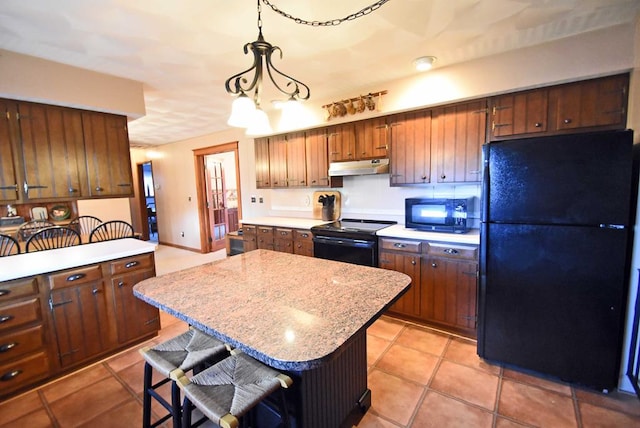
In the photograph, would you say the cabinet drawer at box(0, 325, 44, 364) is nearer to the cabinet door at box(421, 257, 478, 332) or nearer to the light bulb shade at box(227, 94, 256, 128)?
the light bulb shade at box(227, 94, 256, 128)

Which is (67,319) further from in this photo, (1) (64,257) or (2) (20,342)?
(1) (64,257)

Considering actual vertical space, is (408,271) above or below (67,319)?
above

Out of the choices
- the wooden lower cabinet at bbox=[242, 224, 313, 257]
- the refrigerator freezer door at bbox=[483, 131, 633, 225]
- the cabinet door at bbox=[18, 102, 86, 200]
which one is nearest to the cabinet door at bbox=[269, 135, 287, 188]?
the wooden lower cabinet at bbox=[242, 224, 313, 257]

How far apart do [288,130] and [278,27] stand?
6.25 feet

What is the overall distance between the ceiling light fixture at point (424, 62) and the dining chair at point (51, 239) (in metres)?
3.66

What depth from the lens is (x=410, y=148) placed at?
9.81 feet

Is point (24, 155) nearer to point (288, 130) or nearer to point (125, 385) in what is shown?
point (125, 385)

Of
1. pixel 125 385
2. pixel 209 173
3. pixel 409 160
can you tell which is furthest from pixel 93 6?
pixel 209 173

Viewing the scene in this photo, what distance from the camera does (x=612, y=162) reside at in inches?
68.3

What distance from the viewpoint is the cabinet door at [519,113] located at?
233 cm

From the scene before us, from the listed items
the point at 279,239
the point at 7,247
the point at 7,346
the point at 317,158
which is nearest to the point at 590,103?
the point at 317,158

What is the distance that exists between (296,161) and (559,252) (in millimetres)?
2983

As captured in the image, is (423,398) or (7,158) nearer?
(423,398)

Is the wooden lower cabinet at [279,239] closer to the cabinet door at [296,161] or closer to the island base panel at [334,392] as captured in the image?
the cabinet door at [296,161]
